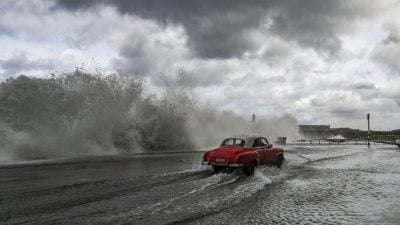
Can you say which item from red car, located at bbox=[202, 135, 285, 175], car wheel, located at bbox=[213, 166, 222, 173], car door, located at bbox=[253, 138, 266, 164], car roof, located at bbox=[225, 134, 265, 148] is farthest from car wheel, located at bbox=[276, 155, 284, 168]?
car wheel, located at bbox=[213, 166, 222, 173]

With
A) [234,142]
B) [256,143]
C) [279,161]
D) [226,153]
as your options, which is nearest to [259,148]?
[256,143]

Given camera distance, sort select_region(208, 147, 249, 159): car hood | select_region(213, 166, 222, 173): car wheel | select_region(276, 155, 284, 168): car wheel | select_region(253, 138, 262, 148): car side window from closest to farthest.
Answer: select_region(208, 147, 249, 159): car hood → select_region(213, 166, 222, 173): car wheel → select_region(253, 138, 262, 148): car side window → select_region(276, 155, 284, 168): car wheel

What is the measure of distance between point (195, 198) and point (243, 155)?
19.6ft

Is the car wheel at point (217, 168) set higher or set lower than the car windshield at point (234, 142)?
lower

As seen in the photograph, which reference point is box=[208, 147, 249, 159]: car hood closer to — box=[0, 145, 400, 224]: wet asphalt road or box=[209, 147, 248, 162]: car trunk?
box=[209, 147, 248, 162]: car trunk

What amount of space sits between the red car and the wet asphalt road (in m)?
0.45

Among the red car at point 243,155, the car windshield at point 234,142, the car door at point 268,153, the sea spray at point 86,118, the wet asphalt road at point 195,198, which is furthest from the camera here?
the sea spray at point 86,118

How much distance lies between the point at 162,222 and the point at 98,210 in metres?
1.58

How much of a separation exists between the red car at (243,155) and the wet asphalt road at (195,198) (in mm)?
452

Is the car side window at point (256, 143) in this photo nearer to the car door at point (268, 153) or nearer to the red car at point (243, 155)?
the red car at point (243, 155)

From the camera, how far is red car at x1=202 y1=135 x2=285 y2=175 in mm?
15416

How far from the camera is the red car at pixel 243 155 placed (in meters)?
15.4

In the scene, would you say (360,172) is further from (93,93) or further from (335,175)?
(93,93)

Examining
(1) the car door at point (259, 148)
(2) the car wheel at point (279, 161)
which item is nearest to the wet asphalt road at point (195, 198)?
(1) the car door at point (259, 148)
